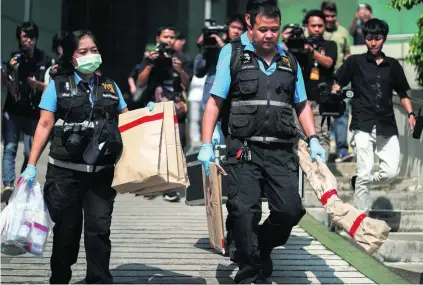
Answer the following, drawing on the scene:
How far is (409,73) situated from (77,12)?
7.69m

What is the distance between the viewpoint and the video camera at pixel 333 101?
8555 millimetres

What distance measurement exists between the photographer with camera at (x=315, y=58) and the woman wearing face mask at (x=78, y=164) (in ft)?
10.4

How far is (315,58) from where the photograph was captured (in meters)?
9.40

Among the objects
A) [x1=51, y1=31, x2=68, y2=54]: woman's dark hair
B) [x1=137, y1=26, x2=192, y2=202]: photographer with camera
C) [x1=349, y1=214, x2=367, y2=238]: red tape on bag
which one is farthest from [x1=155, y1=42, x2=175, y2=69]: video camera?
[x1=349, y1=214, x2=367, y2=238]: red tape on bag

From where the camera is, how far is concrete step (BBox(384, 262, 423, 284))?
7.03 m

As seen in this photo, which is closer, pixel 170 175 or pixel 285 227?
pixel 170 175

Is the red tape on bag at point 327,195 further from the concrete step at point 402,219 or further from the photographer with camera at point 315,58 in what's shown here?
the photographer with camera at point 315,58

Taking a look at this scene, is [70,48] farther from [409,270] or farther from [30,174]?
[409,270]

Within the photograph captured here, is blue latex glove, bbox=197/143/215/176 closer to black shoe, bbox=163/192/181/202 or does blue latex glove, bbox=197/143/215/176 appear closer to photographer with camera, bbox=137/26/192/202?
photographer with camera, bbox=137/26/192/202

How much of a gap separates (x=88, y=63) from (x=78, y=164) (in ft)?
2.44

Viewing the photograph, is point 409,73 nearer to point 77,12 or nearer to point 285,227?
point 285,227

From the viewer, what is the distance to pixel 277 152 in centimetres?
632

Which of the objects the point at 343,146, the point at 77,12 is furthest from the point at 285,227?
the point at 77,12

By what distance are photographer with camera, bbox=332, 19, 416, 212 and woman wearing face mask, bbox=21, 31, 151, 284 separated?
10.4 ft
